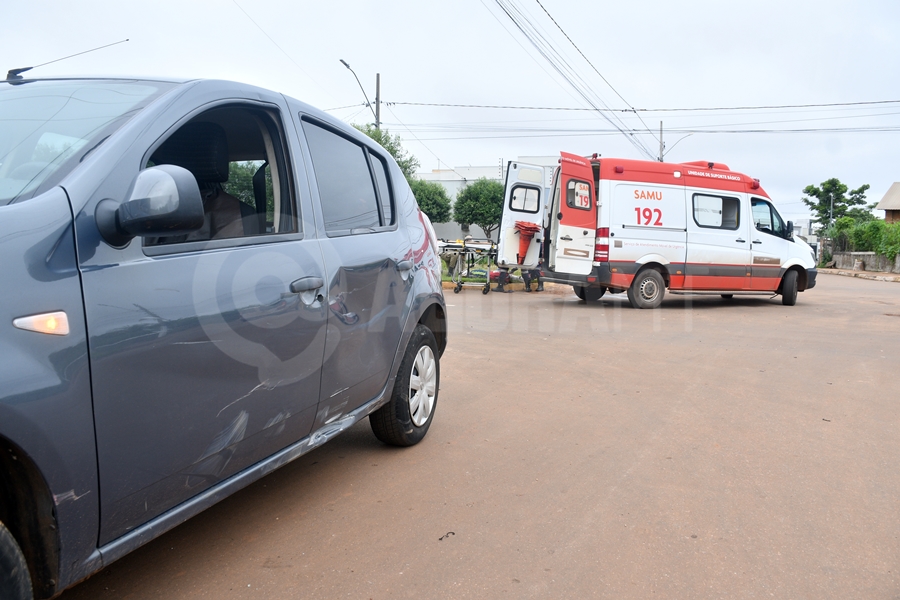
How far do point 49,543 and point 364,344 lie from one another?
70.7 inches

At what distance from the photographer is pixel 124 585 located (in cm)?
263

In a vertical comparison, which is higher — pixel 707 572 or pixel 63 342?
pixel 63 342

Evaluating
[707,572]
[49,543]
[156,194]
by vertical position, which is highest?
[156,194]

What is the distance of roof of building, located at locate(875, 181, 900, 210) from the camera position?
61475mm

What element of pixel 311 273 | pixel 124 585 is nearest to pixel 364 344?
pixel 311 273

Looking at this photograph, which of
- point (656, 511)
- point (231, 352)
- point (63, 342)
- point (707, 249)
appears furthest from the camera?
point (707, 249)

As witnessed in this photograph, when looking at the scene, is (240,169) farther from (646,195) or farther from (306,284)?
(646,195)

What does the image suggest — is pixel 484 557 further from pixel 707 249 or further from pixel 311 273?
pixel 707 249

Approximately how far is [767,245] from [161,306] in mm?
13924

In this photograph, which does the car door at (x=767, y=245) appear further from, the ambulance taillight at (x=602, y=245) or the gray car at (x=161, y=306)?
the gray car at (x=161, y=306)

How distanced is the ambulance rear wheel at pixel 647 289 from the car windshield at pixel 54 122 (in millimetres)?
11284

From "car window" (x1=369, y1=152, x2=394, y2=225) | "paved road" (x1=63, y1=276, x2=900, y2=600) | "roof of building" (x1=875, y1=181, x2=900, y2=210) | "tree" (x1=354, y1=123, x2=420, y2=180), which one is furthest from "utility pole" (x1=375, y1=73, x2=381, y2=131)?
"roof of building" (x1=875, y1=181, x2=900, y2=210)

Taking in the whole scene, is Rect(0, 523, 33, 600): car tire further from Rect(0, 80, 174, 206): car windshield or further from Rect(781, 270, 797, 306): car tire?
Rect(781, 270, 797, 306): car tire

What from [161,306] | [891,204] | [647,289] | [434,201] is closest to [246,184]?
[161,306]
